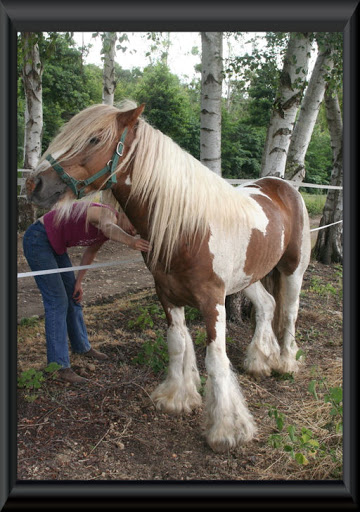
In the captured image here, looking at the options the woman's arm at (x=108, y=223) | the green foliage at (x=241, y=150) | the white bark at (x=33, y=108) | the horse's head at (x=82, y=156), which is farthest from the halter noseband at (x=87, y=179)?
the green foliage at (x=241, y=150)

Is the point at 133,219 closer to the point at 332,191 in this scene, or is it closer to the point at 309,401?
the point at 309,401

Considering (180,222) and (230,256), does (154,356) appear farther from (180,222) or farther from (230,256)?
(180,222)

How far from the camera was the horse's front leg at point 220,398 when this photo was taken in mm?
2631

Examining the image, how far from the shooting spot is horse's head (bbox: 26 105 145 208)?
7.32ft

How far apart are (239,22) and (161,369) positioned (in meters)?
2.76

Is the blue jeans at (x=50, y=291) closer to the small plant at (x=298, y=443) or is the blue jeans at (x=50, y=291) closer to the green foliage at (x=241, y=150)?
the small plant at (x=298, y=443)

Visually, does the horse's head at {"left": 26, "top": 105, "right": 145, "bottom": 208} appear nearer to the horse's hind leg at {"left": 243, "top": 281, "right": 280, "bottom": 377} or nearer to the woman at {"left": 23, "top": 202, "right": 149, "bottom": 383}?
the woman at {"left": 23, "top": 202, "right": 149, "bottom": 383}

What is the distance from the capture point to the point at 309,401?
3211 millimetres

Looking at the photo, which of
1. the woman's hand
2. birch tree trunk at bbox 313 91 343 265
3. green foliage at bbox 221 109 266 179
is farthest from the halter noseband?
green foliage at bbox 221 109 266 179

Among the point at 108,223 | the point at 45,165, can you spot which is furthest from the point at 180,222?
the point at 45,165

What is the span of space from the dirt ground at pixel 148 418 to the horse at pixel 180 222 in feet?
0.56

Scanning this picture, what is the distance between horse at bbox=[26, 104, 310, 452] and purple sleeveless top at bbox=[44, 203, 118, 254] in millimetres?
577
